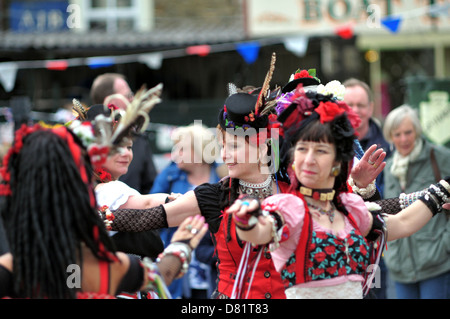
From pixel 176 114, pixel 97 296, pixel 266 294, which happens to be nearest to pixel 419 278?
pixel 266 294

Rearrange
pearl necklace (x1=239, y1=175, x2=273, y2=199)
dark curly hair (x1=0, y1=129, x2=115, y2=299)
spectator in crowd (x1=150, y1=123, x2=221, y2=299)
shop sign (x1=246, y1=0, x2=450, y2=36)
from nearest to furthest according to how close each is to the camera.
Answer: dark curly hair (x1=0, y1=129, x2=115, y2=299) < pearl necklace (x1=239, y1=175, x2=273, y2=199) < spectator in crowd (x1=150, y1=123, x2=221, y2=299) < shop sign (x1=246, y1=0, x2=450, y2=36)

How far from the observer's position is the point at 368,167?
12.0 ft

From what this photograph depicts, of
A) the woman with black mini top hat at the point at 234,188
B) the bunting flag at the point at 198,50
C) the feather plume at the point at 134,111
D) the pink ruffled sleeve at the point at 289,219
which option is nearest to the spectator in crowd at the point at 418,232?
the woman with black mini top hat at the point at 234,188

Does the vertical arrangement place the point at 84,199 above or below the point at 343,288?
above

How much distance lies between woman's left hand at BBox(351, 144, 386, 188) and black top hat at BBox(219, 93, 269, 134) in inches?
24.1

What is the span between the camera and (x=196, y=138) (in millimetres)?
5906

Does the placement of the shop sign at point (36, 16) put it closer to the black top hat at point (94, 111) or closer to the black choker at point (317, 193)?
the black top hat at point (94, 111)

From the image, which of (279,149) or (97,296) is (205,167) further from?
(97,296)

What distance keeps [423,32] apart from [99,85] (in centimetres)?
1109

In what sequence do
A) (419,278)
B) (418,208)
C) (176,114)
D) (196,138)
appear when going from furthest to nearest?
(176,114) < (196,138) < (419,278) < (418,208)

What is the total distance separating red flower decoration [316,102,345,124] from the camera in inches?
114

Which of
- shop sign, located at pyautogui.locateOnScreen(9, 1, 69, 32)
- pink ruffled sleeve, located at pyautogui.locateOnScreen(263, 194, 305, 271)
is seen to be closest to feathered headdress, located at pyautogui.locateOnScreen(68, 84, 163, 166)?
pink ruffled sleeve, located at pyautogui.locateOnScreen(263, 194, 305, 271)

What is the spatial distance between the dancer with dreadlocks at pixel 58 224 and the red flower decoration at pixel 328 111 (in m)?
0.91

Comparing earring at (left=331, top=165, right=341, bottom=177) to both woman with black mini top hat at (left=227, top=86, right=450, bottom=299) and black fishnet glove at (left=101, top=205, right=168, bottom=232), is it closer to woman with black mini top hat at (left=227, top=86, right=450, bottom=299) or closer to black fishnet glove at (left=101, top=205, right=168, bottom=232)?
woman with black mini top hat at (left=227, top=86, right=450, bottom=299)
